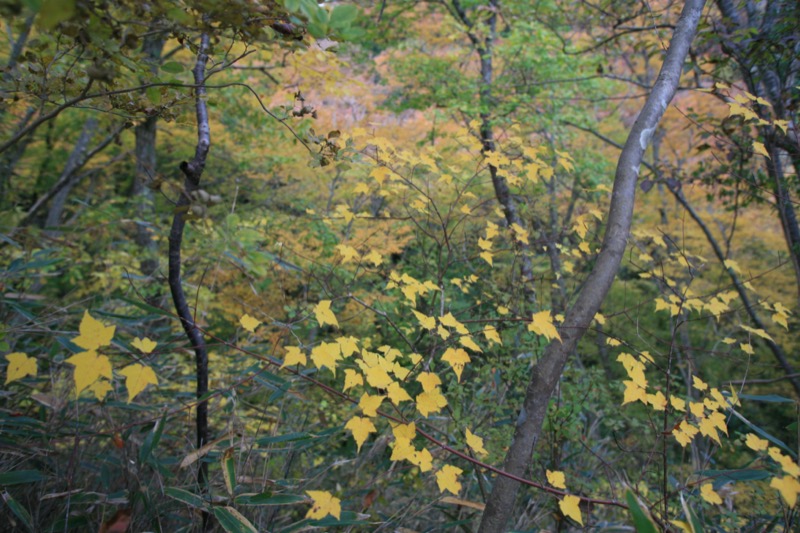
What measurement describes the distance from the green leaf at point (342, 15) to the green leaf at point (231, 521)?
1.29 meters

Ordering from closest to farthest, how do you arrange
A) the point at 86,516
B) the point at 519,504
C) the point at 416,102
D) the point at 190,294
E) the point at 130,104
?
the point at 130,104, the point at 86,516, the point at 519,504, the point at 190,294, the point at 416,102

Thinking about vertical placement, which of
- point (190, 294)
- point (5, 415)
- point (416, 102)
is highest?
point (416, 102)

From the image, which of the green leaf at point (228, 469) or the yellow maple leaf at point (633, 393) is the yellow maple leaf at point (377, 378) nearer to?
the green leaf at point (228, 469)

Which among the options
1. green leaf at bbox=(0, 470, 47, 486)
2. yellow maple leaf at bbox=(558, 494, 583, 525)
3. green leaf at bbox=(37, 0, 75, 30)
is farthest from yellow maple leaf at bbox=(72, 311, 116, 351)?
yellow maple leaf at bbox=(558, 494, 583, 525)

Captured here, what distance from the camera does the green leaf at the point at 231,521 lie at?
1.18 meters

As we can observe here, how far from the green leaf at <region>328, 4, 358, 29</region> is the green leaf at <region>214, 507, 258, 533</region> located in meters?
1.29

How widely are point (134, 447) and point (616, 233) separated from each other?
203 centimetres

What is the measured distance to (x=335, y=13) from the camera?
95 cm

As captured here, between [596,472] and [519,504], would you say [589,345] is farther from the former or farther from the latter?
[519,504]

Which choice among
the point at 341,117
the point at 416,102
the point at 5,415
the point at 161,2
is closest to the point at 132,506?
the point at 5,415

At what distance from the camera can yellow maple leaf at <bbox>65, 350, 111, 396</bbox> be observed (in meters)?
0.86

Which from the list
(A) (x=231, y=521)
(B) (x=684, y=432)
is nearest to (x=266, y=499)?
(A) (x=231, y=521)

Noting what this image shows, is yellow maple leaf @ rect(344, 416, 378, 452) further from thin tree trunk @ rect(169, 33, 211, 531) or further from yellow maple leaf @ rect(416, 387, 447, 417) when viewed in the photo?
thin tree trunk @ rect(169, 33, 211, 531)

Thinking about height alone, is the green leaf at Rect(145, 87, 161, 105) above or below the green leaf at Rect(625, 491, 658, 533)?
above
